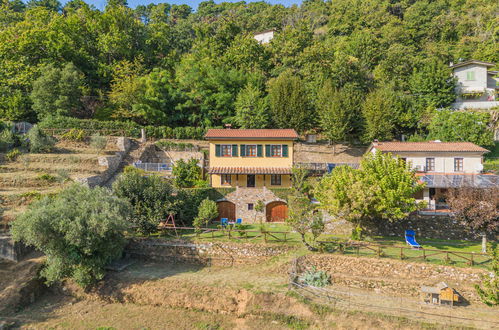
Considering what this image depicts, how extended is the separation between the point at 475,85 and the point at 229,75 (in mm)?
33121

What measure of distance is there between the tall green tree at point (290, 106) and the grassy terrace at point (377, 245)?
54.9 ft

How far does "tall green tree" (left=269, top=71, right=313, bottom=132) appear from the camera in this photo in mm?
38750

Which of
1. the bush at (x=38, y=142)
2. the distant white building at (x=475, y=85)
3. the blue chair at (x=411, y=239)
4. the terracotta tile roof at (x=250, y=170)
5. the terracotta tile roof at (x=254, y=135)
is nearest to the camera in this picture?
the blue chair at (x=411, y=239)

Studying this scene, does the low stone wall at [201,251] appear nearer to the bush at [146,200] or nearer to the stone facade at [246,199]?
the bush at [146,200]

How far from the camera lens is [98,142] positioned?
1328 inches

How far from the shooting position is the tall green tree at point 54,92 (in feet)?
128

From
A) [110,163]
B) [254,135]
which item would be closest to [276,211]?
[254,135]

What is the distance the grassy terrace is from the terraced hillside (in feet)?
35.1

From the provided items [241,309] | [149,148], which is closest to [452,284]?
[241,309]

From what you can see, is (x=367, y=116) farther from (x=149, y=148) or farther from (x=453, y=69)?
(x=149, y=148)

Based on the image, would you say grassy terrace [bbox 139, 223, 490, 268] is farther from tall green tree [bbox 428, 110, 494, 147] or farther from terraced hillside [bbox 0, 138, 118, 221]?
tall green tree [bbox 428, 110, 494, 147]

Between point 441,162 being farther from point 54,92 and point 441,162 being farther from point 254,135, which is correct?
point 54,92

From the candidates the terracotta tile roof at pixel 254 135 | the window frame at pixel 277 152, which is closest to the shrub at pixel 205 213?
the terracotta tile roof at pixel 254 135

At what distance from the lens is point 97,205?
19.1 m
